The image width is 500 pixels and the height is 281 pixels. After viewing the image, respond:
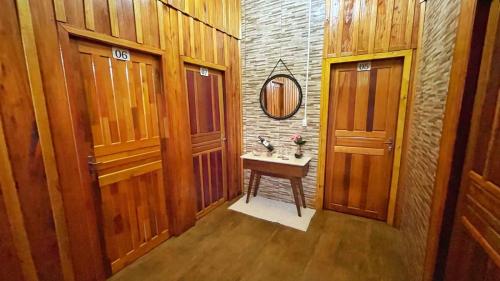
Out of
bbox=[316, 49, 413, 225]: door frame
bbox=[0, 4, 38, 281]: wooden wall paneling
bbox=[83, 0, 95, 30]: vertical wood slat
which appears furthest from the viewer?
bbox=[316, 49, 413, 225]: door frame

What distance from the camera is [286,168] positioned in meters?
2.49

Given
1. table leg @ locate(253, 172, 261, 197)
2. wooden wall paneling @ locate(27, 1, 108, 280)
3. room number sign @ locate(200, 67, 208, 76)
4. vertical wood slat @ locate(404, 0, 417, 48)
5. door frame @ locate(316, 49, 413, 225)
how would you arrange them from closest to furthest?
wooden wall paneling @ locate(27, 1, 108, 280), vertical wood slat @ locate(404, 0, 417, 48), door frame @ locate(316, 49, 413, 225), room number sign @ locate(200, 67, 208, 76), table leg @ locate(253, 172, 261, 197)

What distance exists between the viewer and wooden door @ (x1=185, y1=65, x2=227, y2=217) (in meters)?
2.35

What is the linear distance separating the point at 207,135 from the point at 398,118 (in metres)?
2.21

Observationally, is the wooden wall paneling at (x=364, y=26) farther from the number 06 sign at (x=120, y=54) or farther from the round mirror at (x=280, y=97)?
the number 06 sign at (x=120, y=54)

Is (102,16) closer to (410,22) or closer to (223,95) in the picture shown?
(223,95)

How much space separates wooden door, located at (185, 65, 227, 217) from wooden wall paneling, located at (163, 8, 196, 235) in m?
0.16

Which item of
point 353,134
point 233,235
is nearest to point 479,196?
point 353,134

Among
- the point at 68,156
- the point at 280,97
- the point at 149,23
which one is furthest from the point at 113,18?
the point at 280,97

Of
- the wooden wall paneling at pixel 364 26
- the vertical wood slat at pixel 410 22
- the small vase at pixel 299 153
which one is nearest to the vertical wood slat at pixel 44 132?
the small vase at pixel 299 153

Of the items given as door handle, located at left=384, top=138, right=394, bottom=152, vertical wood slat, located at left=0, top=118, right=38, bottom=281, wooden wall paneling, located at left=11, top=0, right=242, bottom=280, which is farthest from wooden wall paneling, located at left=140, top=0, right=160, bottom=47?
door handle, located at left=384, top=138, right=394, bottom=152

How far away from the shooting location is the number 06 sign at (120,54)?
5.31 feet

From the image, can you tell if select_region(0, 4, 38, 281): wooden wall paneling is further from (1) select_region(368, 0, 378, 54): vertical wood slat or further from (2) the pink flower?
(1) select_region(368, 0, 378, 54): vertical wood slat

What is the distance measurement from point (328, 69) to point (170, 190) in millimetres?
2284
